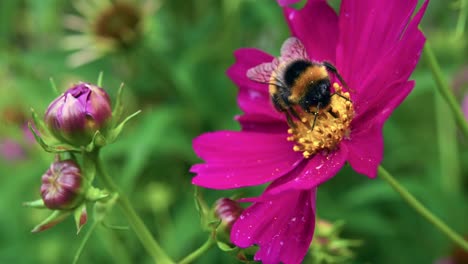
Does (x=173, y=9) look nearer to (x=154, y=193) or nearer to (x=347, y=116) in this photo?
(x=154, y=193)

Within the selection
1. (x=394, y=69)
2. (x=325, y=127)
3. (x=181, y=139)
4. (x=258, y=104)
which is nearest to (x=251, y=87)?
(x=258, y=104)

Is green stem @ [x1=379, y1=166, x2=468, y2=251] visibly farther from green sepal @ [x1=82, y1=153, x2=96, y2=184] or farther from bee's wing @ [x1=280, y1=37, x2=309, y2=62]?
green sepal @ [x1=82, y1=153, x2=96, y2=184]

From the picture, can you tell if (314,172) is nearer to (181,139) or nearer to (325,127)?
(325,127)

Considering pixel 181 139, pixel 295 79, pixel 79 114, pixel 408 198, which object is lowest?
pixel 181 139

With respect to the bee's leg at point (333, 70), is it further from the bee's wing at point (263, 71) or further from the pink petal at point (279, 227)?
the pink petal at point (279, 227)

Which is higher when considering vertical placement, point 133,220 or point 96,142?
point 96,142

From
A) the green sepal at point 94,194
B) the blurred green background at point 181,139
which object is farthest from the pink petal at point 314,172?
the blurred green background at point 181,139

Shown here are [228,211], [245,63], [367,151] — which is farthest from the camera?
[245,63]
